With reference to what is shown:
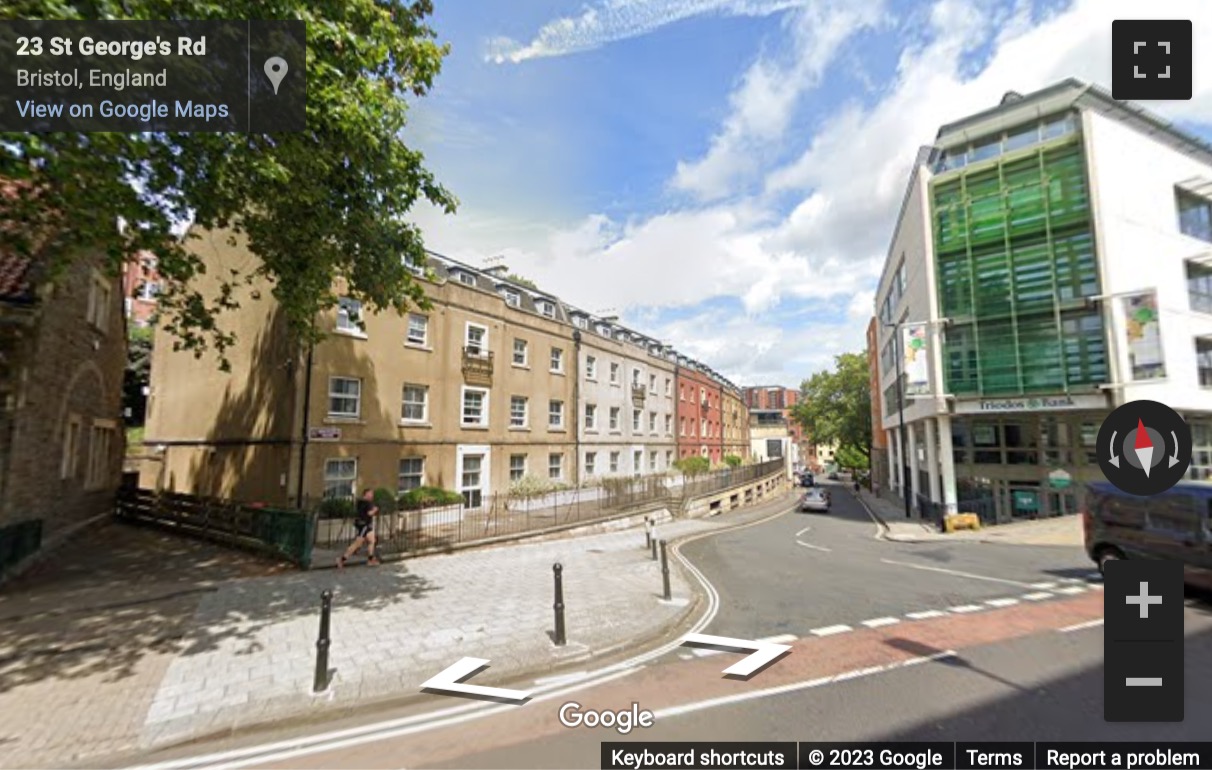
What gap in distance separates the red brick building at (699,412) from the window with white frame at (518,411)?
18.6 meters

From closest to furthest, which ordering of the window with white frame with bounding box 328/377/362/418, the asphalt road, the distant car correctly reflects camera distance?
the asphalt road, the window with white frame with bounding box 328/377/362/418, the distant car

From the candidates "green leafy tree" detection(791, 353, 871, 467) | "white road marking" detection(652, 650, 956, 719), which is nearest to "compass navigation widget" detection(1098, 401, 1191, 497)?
"white road marking" detection(652, 650, 956, 719)

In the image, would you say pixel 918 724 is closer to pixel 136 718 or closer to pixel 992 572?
pixel 136 718

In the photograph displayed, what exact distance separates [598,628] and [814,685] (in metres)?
3.34

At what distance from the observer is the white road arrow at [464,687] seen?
5.86m

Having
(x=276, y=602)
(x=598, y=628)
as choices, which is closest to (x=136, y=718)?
(x=276, y=602)

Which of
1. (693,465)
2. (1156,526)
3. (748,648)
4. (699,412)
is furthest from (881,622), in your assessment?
(699,412)

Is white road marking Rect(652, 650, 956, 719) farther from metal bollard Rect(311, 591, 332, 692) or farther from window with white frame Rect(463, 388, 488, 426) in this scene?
window with white frame Rect(463, 388, 488, 426)

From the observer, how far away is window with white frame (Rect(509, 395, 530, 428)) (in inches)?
979

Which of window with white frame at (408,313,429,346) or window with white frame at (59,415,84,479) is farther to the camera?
window with white frame at (408,313,429,346)

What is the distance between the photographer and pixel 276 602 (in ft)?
30.1

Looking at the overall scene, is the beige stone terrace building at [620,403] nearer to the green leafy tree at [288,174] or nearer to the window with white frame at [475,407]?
the window with white frame at [475,407]

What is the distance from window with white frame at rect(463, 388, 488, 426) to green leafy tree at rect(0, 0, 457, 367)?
11.6 meters

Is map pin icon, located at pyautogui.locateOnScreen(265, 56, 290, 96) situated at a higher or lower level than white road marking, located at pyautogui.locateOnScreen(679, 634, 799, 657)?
higher
